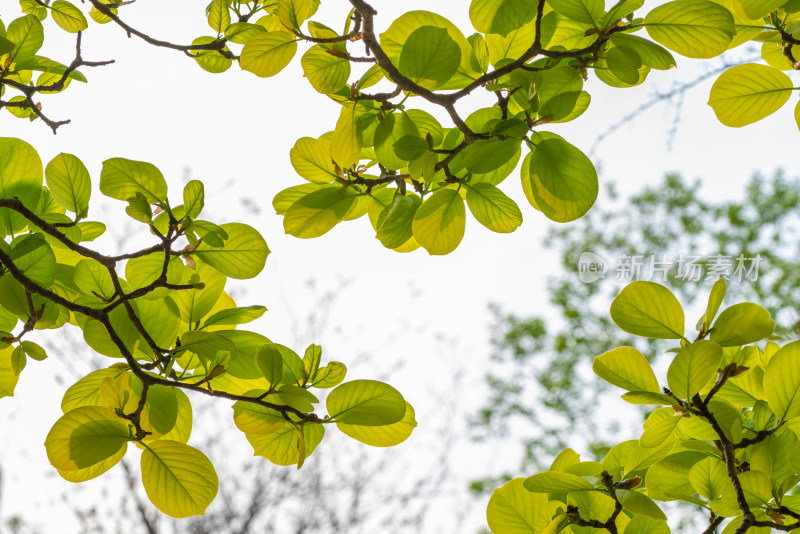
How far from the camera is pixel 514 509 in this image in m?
0.48

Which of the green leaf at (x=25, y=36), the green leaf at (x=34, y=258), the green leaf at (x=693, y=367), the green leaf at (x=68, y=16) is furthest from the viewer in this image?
the green leaf at (x=68, y=16)

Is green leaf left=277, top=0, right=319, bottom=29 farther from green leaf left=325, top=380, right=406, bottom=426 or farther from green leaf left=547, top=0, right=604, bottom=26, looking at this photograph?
green leaf left=325, top=380, right=406, bottom=426

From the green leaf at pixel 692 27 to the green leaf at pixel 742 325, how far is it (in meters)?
0.20

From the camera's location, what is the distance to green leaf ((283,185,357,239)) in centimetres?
51

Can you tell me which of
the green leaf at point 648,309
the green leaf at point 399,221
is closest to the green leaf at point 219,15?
the green leaf at point 399,221

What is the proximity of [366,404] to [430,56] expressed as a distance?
0.95ft

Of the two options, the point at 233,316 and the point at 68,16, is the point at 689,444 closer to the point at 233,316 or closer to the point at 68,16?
the point at 233,316

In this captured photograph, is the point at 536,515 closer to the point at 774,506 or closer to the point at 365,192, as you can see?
the point at 774,506

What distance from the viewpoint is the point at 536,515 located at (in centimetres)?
48

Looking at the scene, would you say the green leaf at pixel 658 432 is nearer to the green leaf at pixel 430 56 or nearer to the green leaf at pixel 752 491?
the green leaf at pixel 752 491

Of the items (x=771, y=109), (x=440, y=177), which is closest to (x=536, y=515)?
(x=440, y=177)

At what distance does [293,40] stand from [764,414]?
52 centimetres

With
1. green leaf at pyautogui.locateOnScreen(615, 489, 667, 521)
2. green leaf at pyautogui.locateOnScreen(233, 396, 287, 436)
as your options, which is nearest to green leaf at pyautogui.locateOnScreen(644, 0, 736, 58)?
green leaf at pyautogui.locateOnScreen(615, 489, 667, 521)

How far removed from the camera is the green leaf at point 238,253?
1.62 feet
